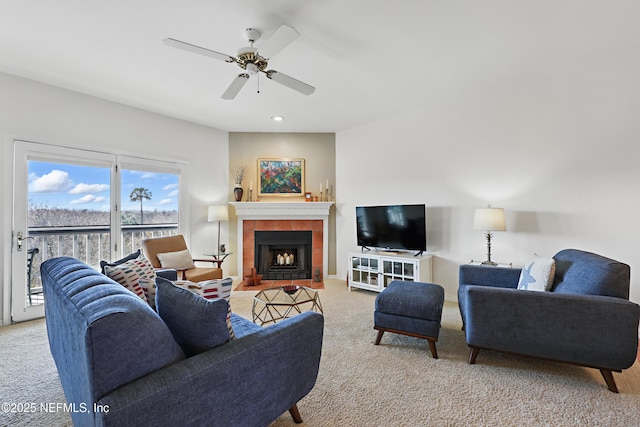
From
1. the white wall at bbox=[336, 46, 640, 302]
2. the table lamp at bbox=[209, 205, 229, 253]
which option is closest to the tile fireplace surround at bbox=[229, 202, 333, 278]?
the table lamp at bbox=[209, 205, 229, 253]

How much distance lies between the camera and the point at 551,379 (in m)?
2.03

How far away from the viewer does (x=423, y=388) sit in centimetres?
196

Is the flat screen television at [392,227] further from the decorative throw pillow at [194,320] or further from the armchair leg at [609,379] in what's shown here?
the decorative throw pillow at [194,320]

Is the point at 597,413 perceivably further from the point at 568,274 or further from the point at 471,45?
the point at 471,45

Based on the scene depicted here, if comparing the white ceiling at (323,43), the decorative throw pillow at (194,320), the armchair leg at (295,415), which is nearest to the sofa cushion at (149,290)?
the decorative throw pillow at (194,320)

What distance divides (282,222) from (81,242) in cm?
273

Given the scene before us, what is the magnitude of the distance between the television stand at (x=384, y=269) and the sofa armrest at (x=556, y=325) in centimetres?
167

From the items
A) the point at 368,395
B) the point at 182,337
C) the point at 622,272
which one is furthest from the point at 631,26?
the point at 182,337

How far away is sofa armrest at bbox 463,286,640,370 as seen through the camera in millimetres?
1815

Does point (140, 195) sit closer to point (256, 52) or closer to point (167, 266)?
point (167, 266)

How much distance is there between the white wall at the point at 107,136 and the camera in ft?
9.82

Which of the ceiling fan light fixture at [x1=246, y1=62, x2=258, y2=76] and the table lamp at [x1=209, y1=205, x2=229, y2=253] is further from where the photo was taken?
the table lamp at [x1=209, y1=205, x2=229, y2=253]

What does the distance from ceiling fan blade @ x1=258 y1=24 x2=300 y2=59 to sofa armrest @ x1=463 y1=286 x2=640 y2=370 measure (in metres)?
2.22

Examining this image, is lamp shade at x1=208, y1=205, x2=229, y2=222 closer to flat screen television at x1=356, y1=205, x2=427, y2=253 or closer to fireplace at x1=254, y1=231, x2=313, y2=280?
fireplace at x1=254, y1=231, x2=313, y2=280
